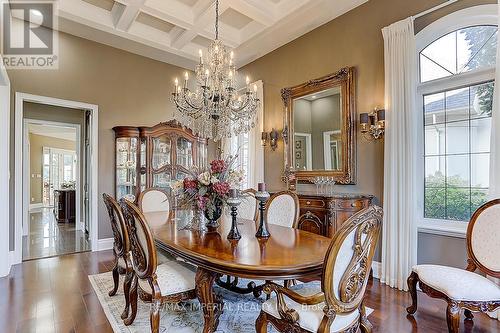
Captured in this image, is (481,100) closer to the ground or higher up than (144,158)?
higher up

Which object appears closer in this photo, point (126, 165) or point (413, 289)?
point (413, 289)

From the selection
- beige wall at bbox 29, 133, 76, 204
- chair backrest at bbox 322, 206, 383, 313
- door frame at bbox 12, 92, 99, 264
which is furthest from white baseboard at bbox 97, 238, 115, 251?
beige wall at bbox 29, 133, 76, 204

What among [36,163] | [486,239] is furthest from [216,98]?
[36,163]

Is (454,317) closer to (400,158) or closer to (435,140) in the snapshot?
(400,158)

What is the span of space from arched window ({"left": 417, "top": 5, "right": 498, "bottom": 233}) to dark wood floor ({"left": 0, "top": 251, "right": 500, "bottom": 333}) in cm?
100

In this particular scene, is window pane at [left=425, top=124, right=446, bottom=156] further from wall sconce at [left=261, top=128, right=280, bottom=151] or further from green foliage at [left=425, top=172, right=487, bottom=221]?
wall sconce at [left=261, top=128, right=280, bottom=151]

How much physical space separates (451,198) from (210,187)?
263cm

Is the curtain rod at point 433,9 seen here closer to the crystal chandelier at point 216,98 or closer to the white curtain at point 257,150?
the crystal chandelier at point 216,98

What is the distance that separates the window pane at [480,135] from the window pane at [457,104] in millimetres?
132

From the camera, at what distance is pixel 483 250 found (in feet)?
7.61

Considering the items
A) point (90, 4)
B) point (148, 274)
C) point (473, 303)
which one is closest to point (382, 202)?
point (473, 303)

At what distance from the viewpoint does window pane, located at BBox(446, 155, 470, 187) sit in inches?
115

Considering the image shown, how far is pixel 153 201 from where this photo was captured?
3725 mm

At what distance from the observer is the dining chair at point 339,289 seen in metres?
1.38
